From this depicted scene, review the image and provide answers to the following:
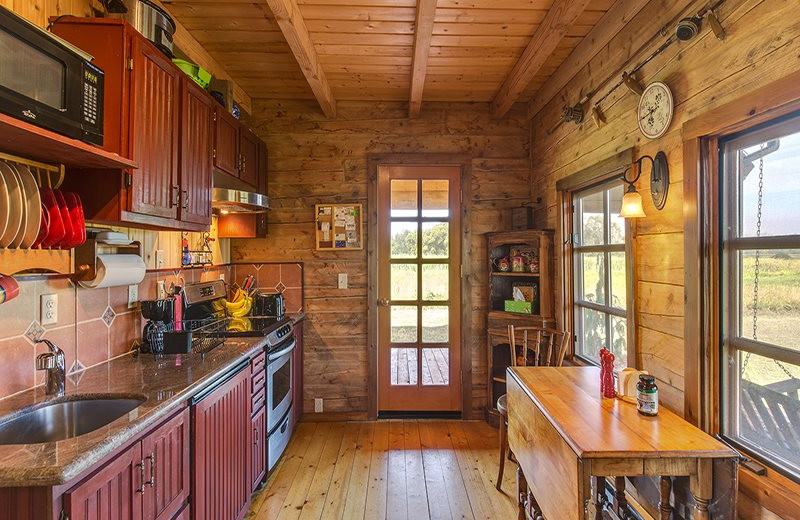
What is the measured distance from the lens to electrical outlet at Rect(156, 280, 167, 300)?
2.24m

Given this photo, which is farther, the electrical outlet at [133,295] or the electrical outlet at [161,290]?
the electrical outlet at [161,290]

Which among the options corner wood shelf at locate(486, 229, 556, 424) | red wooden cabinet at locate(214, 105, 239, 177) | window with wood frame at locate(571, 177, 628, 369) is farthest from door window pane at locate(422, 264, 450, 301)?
red wooden cabinet at locate(214, 105, 239, 177)

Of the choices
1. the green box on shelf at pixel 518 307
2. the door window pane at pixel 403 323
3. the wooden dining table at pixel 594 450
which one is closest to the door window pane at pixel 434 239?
the door window pane at pixel 403 323

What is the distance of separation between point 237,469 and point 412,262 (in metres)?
1.95

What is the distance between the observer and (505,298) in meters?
3.29

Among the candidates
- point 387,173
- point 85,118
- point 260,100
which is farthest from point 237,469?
point 260,100

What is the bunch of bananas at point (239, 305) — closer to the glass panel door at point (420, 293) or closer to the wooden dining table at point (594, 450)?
the glass panel door at point (420, 293)

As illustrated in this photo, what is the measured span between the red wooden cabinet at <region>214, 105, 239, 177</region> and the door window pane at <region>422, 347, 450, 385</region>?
2.05 meters

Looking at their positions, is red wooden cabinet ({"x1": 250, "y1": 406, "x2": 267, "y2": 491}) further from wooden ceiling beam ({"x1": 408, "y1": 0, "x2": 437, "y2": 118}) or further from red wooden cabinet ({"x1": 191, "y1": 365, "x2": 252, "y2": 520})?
wooden ceiling beam ({"x1": 408, "y1": 0, "x2": 437, "y2": 118})

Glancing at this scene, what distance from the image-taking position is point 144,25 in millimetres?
1712

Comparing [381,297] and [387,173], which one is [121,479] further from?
[387,173]

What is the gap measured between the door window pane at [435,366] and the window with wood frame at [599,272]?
1072 millimetres

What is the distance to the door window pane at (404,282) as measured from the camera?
3.33 metres

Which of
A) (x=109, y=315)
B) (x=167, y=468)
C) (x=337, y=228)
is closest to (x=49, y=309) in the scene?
(x=109, y=315)
